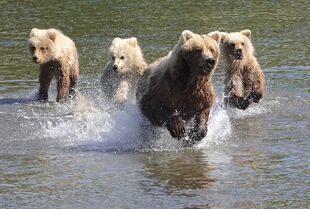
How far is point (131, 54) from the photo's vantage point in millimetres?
12180

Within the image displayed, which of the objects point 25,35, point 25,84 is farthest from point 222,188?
point 25,35

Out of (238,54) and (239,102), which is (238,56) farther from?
(239,102)

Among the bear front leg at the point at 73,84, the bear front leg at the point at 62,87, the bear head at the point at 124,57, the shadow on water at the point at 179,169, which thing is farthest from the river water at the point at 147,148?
the bear head at the point at 124,57

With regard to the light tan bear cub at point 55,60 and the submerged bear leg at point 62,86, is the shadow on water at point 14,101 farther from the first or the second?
the submerged bear leg at point 62,86

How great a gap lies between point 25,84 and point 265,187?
25.7 ft

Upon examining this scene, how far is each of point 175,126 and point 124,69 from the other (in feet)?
8.92

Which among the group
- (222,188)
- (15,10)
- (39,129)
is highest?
(222,188)

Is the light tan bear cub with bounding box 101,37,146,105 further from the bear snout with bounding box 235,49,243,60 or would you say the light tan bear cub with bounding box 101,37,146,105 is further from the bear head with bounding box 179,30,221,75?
the bear head with bounding box 179,30,221,75

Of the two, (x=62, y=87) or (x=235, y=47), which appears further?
(x=62, y=87)

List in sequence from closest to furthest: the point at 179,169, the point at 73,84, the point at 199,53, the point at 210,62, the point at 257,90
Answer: the point at 179,169
the point at 210,62
the point at 199,53
the point at 257,90
the point at 73,84

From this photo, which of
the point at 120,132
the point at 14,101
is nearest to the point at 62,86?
the point at 14,101

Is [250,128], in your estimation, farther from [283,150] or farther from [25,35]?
[25,35]

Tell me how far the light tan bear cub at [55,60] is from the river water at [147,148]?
0.90ft

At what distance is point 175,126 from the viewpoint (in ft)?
31.4
